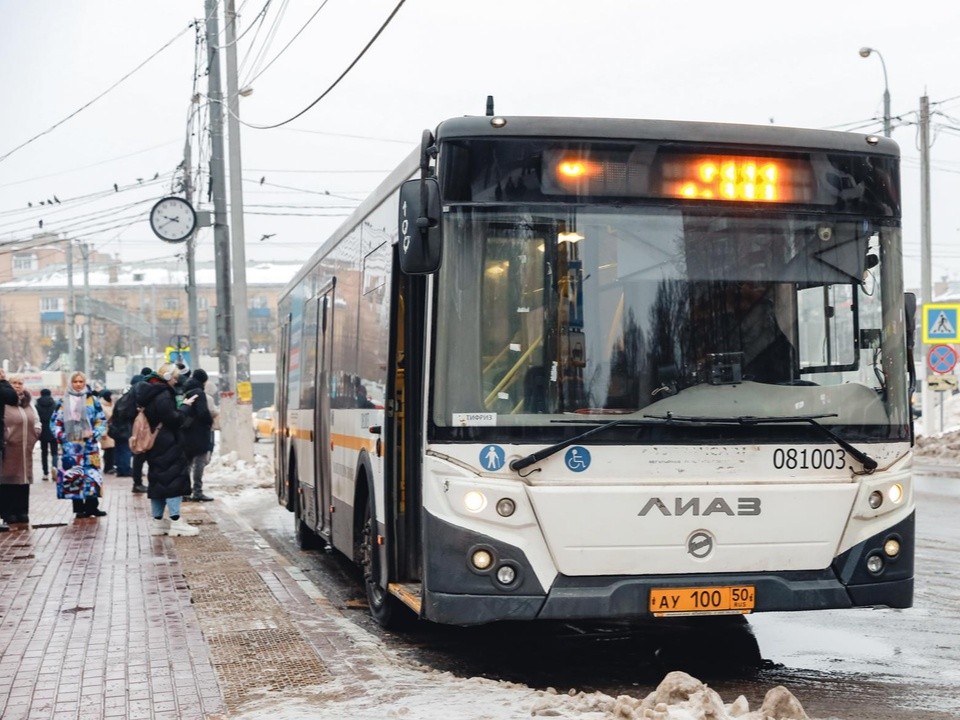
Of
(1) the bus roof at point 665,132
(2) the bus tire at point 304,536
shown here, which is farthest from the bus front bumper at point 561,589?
(2) the bus tire at point 304,536

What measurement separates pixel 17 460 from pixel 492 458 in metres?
9.93

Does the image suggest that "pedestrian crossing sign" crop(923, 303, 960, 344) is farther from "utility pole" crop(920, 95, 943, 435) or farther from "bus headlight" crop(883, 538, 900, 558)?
"bus headlight" crop(883, 538, 900, 558)

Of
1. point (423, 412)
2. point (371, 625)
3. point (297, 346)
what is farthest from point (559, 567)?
point (297, 346)

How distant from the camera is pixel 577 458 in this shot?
6918mm

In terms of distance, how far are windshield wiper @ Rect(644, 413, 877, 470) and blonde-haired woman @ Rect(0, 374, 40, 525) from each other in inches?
392

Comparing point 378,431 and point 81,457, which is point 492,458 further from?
point 81,457

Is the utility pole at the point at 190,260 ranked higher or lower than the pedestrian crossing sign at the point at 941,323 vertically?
higher

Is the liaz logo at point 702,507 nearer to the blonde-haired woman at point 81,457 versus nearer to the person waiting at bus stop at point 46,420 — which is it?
the blonde-haired woman at point 81,457

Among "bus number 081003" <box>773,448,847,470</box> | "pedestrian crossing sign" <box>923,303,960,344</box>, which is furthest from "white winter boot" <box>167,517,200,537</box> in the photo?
"pedestrian crossing sign" <box>923,303,960,344</box>

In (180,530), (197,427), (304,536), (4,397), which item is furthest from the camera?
(197,427)

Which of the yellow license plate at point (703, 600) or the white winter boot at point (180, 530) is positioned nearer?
the yellow license plate at point (703, 600)

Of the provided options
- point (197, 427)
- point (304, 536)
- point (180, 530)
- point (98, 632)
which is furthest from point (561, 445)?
point (197, 427)

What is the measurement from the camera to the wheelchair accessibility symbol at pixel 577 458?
22.7 feet

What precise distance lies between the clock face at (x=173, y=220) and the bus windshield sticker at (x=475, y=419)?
19.9 metres
